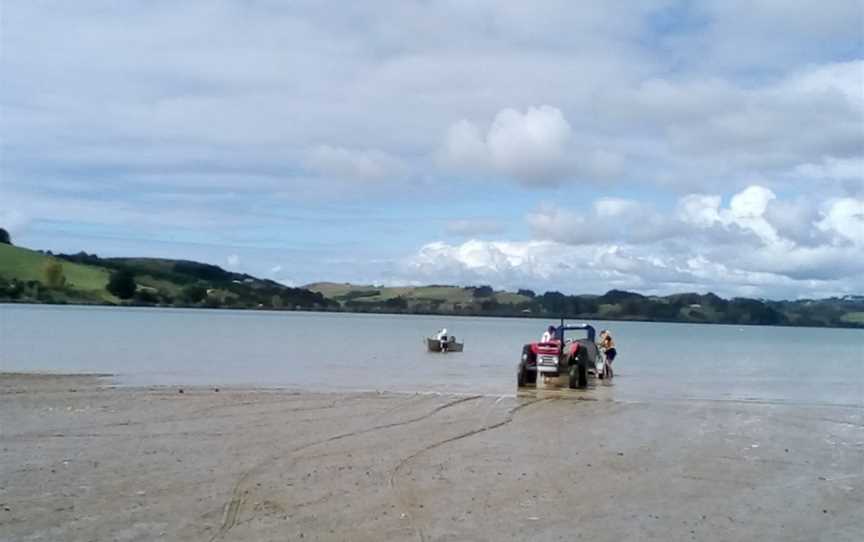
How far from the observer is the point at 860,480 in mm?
14406

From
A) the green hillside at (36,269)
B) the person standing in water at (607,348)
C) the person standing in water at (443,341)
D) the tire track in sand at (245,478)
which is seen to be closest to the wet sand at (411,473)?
the tire track in sand at (245,478)

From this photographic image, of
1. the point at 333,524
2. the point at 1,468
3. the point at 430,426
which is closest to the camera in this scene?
the point at 333,524

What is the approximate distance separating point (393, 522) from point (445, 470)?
10.9ft

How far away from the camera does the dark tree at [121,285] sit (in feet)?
479

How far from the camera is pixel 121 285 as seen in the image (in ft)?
481

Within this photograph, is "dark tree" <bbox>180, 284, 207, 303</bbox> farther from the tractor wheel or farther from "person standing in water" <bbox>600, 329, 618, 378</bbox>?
the tractor wheel

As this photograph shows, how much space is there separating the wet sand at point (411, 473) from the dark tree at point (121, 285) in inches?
5067

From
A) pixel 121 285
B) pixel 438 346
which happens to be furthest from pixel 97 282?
pixel 438 346

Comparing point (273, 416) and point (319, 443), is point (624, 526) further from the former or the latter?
point (273, 416)

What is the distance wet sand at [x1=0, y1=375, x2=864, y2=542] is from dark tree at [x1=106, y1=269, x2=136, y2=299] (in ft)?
422

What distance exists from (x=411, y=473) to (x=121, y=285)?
14095cm

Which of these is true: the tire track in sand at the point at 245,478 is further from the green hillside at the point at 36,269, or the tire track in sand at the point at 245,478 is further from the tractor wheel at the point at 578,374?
the green hillside at the point at 36,269

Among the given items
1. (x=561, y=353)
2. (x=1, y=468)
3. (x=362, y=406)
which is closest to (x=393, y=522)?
(x=1, y=468)

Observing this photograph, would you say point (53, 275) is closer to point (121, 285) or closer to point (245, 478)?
point (121, 285)
